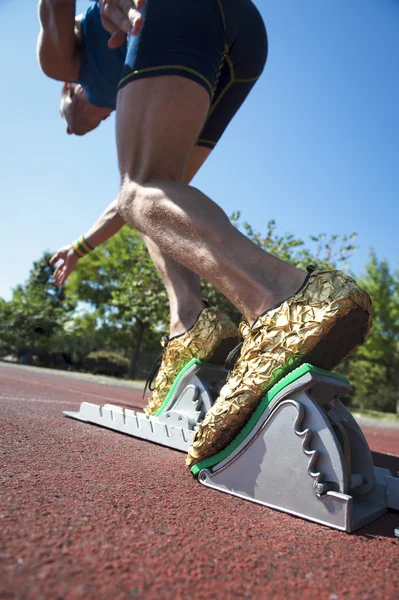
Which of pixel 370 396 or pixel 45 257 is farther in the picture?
pixel 45 257

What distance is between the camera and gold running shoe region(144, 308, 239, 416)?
1.76 meters

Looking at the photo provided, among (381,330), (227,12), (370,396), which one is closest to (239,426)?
(227,12)

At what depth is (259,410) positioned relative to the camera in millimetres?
1142

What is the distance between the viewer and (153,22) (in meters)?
1.59

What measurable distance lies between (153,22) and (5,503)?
5.35 ft

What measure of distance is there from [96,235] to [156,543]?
7.24 feet

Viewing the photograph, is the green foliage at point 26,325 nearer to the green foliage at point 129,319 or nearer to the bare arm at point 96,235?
the green foliage at point 129,319

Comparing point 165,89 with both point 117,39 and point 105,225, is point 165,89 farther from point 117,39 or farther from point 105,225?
point 105,225

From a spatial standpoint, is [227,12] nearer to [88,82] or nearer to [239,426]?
[88,82]

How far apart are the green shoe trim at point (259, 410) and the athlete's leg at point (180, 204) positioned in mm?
209

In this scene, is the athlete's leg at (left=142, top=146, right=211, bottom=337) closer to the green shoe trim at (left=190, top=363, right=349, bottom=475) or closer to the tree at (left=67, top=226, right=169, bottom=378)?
the green shoe trim at (left=190, top=363, right=349, bottom=475)

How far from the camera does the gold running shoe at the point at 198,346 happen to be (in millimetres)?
1765

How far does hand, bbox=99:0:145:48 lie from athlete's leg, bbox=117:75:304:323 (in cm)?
21

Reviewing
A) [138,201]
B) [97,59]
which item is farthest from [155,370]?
[97,59]
